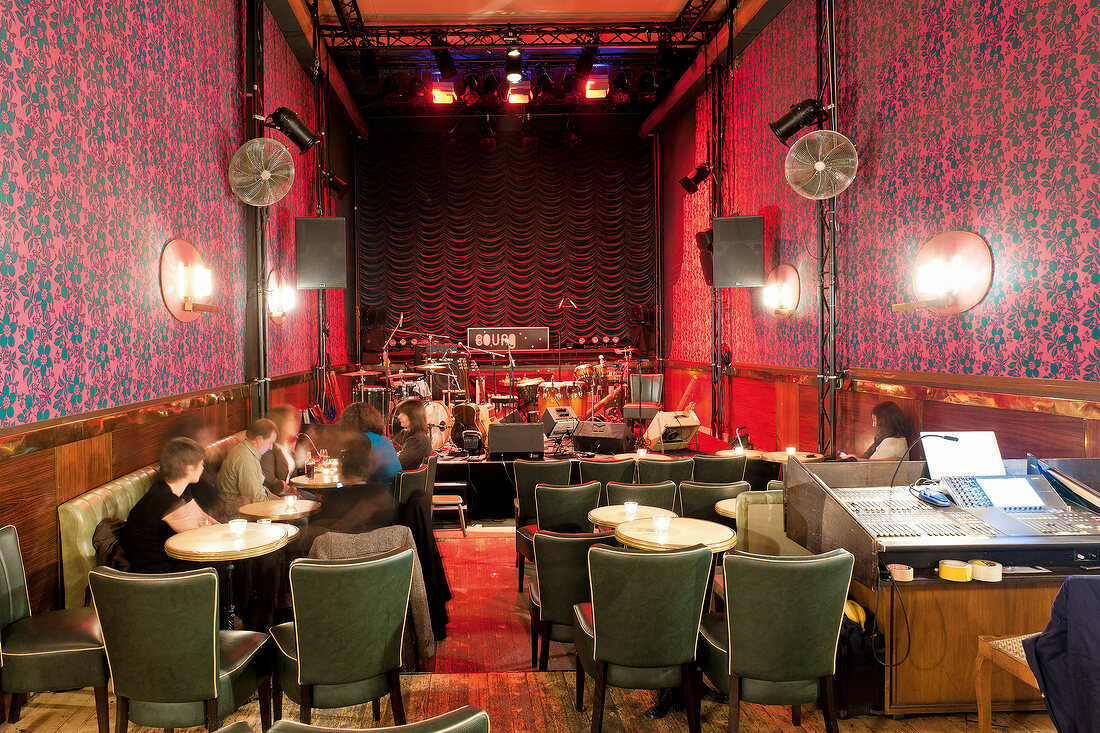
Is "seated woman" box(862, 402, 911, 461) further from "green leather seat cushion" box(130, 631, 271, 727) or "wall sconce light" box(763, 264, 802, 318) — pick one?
"green leather seat cushion" box(130, 631, 271, 727)

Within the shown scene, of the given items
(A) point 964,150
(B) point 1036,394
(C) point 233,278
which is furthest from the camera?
(C) point 233,278

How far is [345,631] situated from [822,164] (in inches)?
198

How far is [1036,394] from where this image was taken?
426 cm

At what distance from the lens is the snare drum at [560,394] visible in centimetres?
1134

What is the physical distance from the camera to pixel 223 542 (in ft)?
11.5

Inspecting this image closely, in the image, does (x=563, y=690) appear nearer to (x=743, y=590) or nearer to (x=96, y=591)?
(x=743, y=590)

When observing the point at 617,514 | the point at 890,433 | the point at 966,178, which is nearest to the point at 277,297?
the point at 617,514

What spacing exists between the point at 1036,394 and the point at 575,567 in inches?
115

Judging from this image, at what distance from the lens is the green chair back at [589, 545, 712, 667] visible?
2883 mm

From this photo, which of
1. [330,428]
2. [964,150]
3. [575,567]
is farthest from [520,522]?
[964,150]

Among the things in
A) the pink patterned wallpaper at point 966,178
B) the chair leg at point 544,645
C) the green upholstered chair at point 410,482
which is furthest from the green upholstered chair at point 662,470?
the pink patterned wallpaper at point 966,178

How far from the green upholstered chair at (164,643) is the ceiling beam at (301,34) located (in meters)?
6.52

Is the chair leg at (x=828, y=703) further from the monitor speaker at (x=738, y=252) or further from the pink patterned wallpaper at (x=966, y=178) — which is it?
the monitor speaker at (x=738, y=252)

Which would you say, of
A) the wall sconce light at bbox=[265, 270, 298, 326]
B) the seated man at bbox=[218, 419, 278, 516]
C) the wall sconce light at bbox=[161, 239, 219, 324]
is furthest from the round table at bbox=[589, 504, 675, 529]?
the wall sconce light at bbox=[265, 270, 298, 326]
